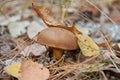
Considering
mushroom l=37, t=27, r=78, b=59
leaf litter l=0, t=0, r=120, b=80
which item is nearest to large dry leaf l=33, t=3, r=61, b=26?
leaf litter l=0, t=0, r=120, b=80

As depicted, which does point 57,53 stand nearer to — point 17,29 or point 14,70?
point 14,70

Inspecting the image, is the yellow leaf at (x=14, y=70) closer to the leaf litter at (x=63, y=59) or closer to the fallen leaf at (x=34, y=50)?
the leaf litter at (x=63, y=59)

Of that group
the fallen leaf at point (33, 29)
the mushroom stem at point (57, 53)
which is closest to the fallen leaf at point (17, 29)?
the fallen leaf at point (33, 29)

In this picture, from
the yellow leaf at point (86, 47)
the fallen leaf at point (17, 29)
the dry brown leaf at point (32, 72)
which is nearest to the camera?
the dry brown leaf at point (32, 72)

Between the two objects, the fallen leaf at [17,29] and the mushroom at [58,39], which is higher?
the mushroom at [58,39]

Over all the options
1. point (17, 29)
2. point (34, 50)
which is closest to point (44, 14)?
point (34, 50)

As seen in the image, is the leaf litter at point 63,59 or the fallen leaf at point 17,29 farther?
the fallen leaf at point 17,29

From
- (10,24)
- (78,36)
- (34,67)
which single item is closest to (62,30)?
(78,36)
